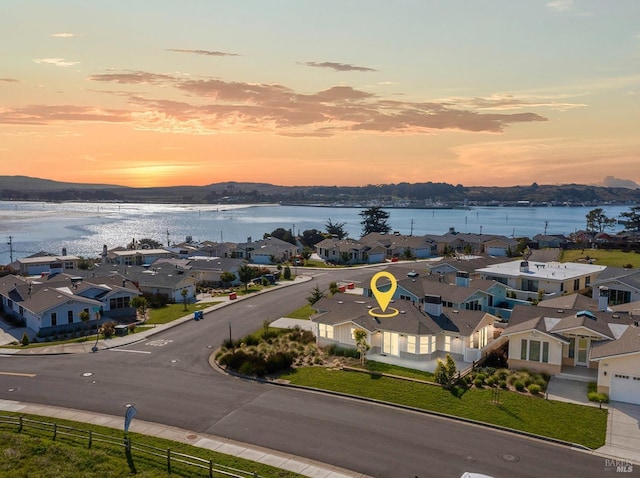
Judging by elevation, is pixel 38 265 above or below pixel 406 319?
below

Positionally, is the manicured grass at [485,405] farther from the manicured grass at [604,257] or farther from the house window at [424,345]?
the manicured grass at [604,257]

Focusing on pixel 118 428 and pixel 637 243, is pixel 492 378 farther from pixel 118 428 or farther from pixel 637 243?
pixel 637 243

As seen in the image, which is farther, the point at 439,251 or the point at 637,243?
the point at 439,251

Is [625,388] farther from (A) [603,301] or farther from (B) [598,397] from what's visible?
(A) [603,301]

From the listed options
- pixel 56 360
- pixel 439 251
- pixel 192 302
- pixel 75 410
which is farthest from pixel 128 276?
pixel 439 251

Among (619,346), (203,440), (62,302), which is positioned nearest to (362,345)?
(203,440)

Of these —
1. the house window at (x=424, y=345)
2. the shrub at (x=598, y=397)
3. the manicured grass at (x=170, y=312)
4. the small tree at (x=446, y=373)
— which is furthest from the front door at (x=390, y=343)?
the manicured grass at (x=170, y=312)
